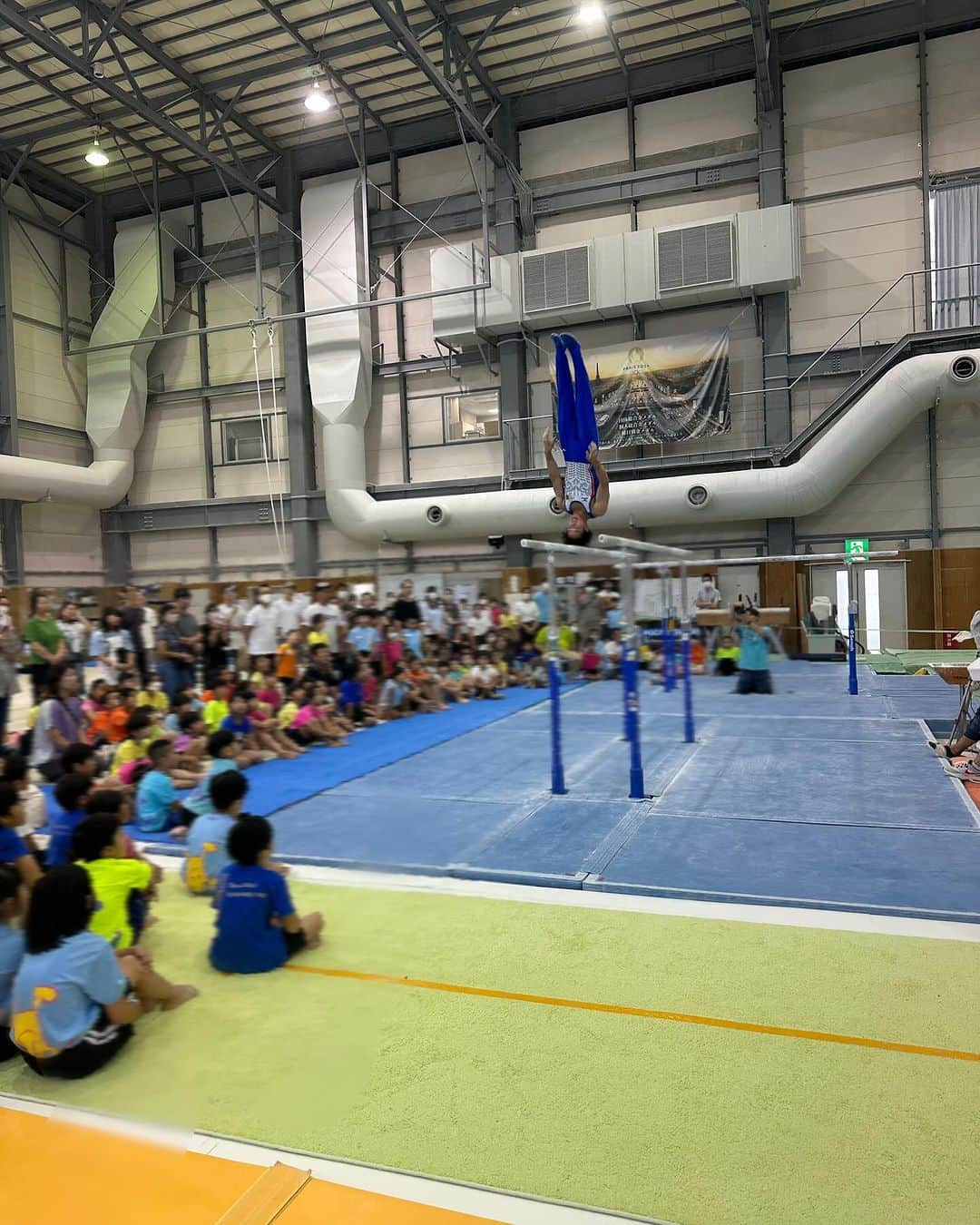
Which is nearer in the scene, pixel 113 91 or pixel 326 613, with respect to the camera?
pixel 326 613

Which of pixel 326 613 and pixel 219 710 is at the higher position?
pixel 326 613

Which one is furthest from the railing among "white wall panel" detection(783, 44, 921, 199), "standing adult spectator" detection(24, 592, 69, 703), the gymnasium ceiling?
"standing adult spectator" detection(24, 592, 69, 703)

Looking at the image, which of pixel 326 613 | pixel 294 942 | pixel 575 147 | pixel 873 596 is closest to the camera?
pixel 294 942

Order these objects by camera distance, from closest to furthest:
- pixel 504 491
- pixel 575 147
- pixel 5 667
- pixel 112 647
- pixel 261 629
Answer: pixel 5 667 → pixel 112 647 → pixel 261 629 → pixel 504 491 → pixel 575 147

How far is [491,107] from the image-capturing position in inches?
688

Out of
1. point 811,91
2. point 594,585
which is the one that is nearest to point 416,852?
point 594,585

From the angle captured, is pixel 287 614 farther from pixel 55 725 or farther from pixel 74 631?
pixel 55 725

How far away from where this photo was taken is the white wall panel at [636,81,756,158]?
16.2 meters

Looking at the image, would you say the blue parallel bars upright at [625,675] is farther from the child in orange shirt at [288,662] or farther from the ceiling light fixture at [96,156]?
the ceiling light fixture at [96,156]

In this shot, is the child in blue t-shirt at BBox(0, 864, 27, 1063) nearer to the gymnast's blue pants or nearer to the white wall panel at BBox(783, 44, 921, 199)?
the gymnast's blue pants

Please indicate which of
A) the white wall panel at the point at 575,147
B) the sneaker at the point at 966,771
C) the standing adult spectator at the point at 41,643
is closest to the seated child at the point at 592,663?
the sneaker at the point at 966,771

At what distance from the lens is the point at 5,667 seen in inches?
298

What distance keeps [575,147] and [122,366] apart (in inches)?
456

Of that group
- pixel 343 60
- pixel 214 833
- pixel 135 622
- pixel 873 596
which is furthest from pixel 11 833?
pixel 343 60
